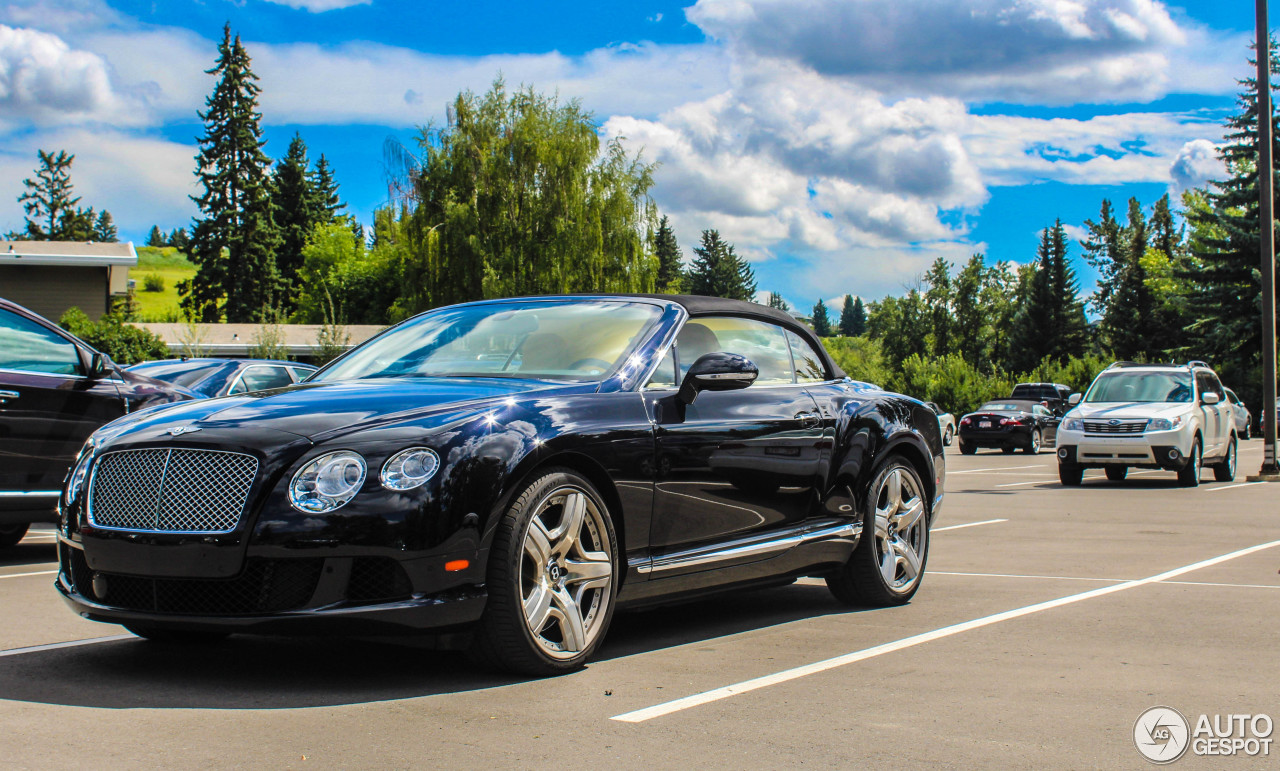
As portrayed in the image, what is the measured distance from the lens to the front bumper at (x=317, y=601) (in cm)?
421

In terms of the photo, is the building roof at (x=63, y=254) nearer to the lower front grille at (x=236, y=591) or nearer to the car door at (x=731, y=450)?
the car door at (x=731, y=450)

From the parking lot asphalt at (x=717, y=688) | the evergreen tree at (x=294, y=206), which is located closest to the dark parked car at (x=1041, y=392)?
the parking lot asphalt at (x=717, y=688)

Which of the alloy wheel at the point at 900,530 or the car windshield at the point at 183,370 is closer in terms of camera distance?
the alloy wheel at the point at 900,530

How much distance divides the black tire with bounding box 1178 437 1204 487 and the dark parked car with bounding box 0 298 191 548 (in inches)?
561

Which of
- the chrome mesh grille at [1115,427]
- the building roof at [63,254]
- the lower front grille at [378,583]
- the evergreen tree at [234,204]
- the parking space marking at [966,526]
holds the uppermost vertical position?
the evergreen tree at [234,204]

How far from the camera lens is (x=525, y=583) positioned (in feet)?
15.2

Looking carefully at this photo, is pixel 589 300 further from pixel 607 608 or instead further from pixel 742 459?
pixel 607 608

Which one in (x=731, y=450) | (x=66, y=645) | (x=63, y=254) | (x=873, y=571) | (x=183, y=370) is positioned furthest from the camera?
(x=63, y=254)

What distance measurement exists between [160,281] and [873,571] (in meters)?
136

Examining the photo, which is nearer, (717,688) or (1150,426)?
(717,688)

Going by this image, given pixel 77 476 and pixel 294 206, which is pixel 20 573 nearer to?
pixel 77 476

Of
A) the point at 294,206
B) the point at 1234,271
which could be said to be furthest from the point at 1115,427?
the point at 294,206

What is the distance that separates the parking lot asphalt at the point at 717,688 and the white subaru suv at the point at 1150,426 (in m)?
10.5

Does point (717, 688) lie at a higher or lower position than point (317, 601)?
lower
